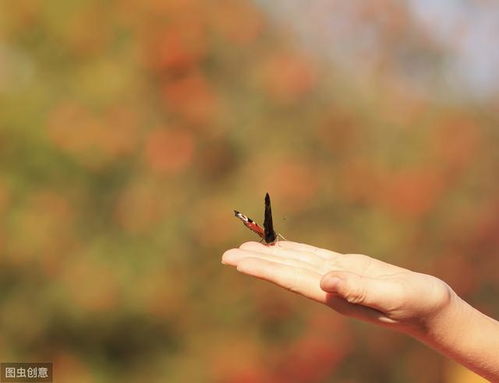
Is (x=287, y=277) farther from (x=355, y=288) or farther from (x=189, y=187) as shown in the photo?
(x=189, y=187)

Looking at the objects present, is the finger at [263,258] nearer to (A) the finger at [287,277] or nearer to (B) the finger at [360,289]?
(A) the finger at [287,277]

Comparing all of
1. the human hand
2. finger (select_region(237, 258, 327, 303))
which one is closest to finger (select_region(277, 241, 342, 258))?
the human hand

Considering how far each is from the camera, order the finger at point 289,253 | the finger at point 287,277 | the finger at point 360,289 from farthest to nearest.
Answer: the finger at point 289,253, the finger at point 287,277, the finger at point 360,289

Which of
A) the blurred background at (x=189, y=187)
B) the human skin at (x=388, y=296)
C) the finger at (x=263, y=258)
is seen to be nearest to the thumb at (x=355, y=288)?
the human skin at (x=388, y=296)

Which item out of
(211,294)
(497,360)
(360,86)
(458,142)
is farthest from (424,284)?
(458,142)

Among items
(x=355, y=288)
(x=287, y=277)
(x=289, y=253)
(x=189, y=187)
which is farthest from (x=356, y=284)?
(x=189, y=187)

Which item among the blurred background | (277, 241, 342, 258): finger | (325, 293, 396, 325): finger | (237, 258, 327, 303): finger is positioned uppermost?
the blurred background

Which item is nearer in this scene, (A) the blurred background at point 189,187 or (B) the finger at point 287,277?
(B) the finger at point 287,277

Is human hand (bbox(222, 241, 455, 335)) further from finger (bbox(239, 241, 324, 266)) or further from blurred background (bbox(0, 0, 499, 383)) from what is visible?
blurred background (bbox(0, 0, 499, 383))
